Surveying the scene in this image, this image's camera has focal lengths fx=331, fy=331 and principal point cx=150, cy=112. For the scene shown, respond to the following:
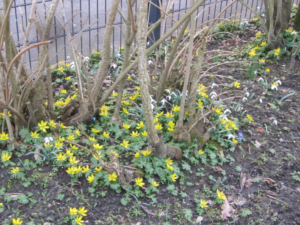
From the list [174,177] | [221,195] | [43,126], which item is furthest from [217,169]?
[43,126]

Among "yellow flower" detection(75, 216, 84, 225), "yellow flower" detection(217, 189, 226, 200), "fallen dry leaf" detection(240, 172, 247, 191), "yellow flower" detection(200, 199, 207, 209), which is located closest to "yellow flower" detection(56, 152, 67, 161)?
"yellow flower" detection(75, 216, 84, 225)

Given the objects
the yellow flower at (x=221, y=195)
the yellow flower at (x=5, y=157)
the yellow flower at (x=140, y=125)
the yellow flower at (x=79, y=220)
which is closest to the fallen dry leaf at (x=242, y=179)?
the yellow flower at (x=221, y=195)

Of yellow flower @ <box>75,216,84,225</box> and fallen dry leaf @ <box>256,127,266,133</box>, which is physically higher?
fallen dry leaf @ <box>256,127,266,133</box>

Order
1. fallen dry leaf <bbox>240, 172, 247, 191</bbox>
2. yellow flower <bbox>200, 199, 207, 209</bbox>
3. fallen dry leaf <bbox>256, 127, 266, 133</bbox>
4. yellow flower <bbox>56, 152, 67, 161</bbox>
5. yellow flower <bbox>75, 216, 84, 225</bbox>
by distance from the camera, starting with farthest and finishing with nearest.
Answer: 1. fallen dry leaf <bbox>256, 127, 266, 133</bbox>
2. fallen dry leaf <bbox>240, 172, 247, 191</bbox>
3. yellow flower <bbox>56, 152, 67, 161</bbox>
4. yellow flower <bbox>200, 199, 207, 209</bbox>
5. yellow flower <bbox>75, 216, 84, 225</bbox>

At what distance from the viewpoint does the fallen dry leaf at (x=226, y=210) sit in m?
2.69

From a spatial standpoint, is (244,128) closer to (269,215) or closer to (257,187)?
(257,187)

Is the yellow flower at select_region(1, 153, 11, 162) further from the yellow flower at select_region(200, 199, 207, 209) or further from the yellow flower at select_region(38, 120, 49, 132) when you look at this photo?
the yellow flower at select_region(200, 199, 207, 209)

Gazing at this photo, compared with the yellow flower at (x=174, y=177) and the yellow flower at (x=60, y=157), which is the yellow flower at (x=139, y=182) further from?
the yellow flower at (x=60, y=157)

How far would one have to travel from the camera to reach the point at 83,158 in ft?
9.86

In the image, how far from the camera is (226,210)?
108 inches

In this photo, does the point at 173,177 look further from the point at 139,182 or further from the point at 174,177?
the point at 139,182

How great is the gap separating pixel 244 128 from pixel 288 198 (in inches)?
40.1

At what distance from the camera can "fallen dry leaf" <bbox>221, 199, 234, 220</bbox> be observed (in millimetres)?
2688

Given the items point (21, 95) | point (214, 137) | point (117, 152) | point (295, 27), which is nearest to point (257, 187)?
point (214, 137)
